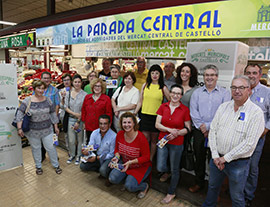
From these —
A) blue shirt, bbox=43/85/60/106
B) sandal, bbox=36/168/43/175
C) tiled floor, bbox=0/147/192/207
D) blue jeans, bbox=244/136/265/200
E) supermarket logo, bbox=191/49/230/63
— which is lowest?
tiled floor, bbox=0/147/192/207

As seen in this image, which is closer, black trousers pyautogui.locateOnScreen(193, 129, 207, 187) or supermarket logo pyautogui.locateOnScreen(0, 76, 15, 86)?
black trousers pyautogui.locateOnScreen(193, 129, 207, 187)

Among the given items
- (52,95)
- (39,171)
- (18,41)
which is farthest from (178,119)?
(18,41)

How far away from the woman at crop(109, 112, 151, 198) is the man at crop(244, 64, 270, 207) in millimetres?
1451

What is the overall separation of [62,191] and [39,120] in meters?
1.28

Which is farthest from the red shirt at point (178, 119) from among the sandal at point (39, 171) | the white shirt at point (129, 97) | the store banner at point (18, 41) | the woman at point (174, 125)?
the store banner at point (18, 41)

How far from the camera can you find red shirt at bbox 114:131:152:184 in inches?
119

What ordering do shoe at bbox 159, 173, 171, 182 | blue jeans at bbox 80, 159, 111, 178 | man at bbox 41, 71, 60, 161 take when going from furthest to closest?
1. man at bbox 41, 71, 60, 161
2. shoe at bbox 159, 173, 171, 182
3. blue jeans at bbox 80, 159, 111, 178

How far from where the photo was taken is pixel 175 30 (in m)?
3.22

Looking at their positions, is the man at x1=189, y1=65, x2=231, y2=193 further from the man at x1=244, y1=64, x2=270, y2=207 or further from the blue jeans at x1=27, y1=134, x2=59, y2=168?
the blue jeans at x1=27, y1=134, x2=59, y2=168

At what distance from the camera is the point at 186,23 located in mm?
3102

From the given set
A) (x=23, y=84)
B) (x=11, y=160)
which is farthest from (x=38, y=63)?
(x=11, y=160)

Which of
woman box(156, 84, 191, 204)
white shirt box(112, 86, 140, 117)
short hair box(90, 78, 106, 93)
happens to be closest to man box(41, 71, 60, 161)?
short hair box(90, 78, 106, 93)

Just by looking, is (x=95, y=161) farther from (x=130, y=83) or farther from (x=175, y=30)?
(x=175, y=30)

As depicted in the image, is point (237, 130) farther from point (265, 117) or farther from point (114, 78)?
point (114, 78)
